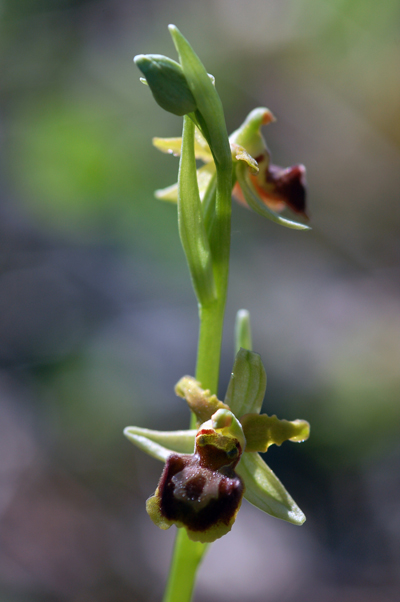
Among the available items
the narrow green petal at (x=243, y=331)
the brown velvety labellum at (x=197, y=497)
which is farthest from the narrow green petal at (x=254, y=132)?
the brown velvety labellum at (x=197, y=497)

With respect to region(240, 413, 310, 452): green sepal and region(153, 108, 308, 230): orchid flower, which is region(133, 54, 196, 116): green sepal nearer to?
region(153, 108, 308, 230): orchid flower

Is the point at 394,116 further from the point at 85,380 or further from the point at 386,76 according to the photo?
the point at 85,380

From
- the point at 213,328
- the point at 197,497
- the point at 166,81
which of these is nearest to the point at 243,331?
the point at 213,328

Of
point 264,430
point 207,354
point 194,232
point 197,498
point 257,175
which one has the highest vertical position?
point 257,175

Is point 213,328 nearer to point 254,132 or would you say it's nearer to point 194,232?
point 194,232

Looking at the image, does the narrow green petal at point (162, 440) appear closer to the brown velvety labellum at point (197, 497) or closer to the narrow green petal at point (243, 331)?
the brown velvety labellum at point (197, 497)
